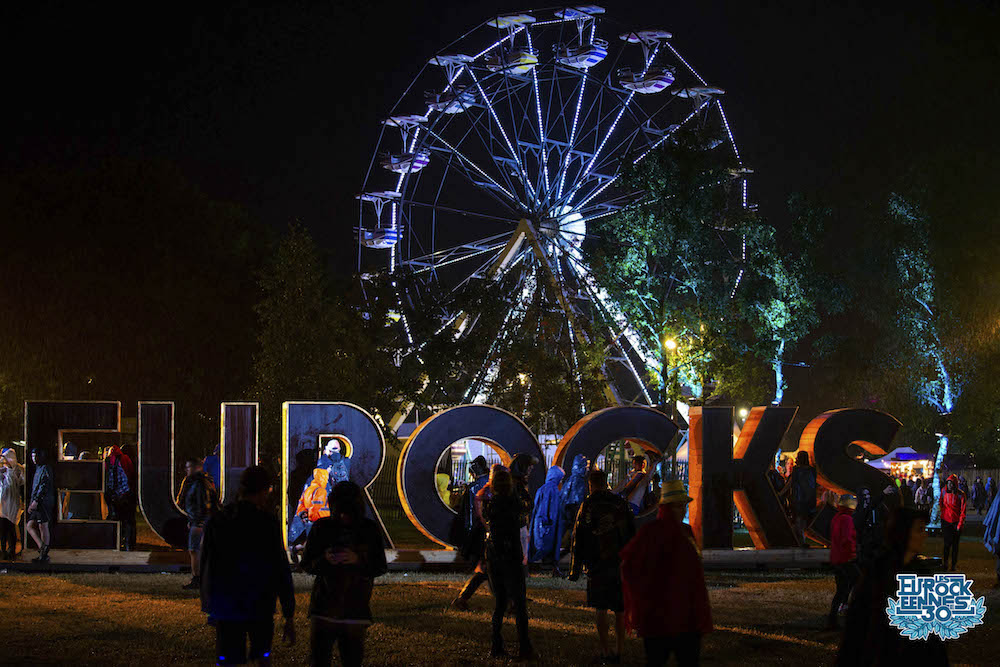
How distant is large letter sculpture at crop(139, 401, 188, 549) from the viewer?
705 inches

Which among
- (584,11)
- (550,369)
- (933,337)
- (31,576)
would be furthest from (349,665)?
(933,337)

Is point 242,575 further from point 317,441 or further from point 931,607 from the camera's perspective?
point 317,441

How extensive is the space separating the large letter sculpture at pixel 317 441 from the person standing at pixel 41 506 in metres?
3.48

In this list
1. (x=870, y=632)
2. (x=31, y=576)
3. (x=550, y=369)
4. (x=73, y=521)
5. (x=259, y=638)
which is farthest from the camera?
(x=550, y=369)

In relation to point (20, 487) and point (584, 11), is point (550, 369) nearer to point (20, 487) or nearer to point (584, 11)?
point (584, 11)

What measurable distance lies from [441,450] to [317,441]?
193cm

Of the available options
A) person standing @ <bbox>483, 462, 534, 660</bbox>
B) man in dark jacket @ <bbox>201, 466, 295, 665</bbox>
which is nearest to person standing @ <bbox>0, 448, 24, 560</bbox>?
person standing @ <bbox>483, 462, 534, 660</bbox>

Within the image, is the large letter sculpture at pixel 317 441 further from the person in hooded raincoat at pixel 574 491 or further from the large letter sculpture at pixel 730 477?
the large letter sculpture at pixel 730 477

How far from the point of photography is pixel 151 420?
17969mm

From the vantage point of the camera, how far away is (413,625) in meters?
11.3

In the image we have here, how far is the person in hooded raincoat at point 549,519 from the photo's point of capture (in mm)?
15289

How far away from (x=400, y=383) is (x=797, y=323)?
1376 centimetres

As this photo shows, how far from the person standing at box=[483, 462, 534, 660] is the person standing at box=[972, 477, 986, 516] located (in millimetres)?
38330

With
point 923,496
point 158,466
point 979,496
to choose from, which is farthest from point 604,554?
point 979,496
